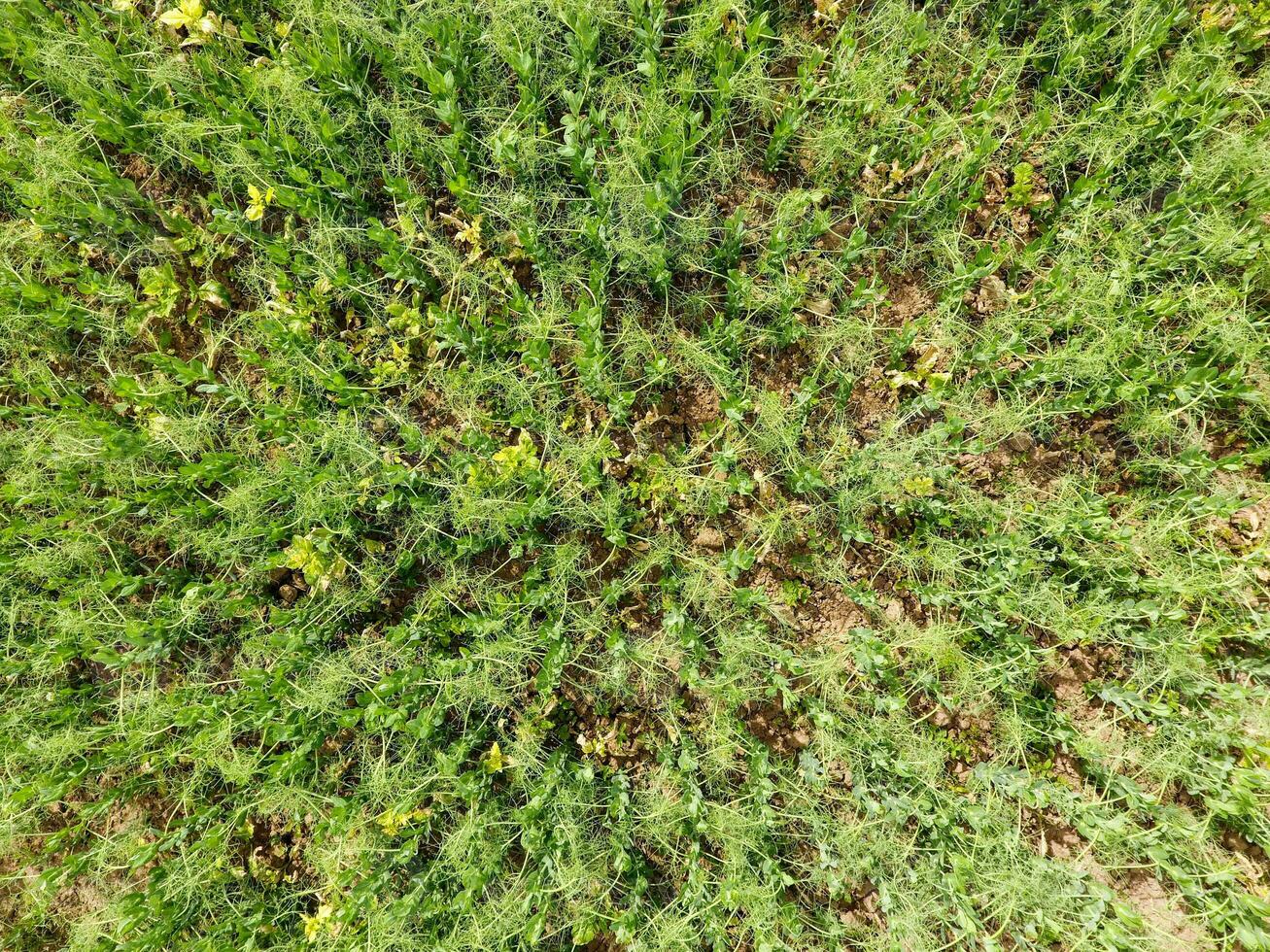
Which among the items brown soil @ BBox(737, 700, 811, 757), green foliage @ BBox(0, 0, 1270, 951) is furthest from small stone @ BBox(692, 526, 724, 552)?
brown soil @ BBox(737, 700, 811, 757)

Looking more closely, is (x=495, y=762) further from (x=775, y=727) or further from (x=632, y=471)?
(x=632, y=471)

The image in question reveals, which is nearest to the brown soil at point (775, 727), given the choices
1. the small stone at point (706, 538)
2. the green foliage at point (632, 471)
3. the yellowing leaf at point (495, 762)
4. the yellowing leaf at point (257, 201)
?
the green foliage at point (632, 471)

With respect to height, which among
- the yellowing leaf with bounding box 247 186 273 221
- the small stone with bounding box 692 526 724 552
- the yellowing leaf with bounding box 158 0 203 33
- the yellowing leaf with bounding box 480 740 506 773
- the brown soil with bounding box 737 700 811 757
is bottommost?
the yellowing leaf with bounding box 480 740 506 773

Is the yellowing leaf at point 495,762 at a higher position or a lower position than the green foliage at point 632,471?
lower

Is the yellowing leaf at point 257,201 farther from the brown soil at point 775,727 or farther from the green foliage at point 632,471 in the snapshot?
the brown soil at point 775,727

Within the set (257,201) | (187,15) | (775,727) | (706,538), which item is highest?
(187,15)

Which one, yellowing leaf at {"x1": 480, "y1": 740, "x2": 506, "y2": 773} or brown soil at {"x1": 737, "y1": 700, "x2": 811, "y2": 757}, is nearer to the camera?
yellowing leaf at {"x1": 480, "y1": 740, "x2": 506, "y2": 773}

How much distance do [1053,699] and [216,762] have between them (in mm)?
3640

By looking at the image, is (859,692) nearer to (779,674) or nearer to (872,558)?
(779,674)

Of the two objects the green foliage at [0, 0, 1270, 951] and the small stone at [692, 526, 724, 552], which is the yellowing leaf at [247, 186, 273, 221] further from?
the small stone at [692, 526, 724, 552]

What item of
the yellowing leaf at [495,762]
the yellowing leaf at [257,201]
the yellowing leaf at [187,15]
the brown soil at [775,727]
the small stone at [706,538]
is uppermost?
the yellowing leaf at [187,15]

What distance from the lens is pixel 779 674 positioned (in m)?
2.75

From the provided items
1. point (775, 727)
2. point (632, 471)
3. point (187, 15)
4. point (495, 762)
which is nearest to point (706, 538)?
point (632, 471)

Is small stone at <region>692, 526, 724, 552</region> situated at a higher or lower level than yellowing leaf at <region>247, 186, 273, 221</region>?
lower
